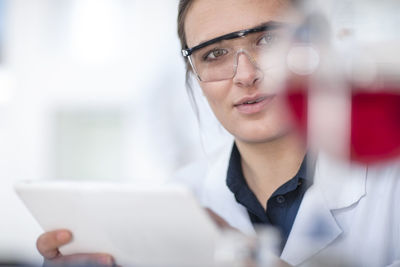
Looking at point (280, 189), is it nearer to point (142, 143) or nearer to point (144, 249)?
point (144, 249)

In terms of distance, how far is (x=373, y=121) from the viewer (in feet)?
1.61


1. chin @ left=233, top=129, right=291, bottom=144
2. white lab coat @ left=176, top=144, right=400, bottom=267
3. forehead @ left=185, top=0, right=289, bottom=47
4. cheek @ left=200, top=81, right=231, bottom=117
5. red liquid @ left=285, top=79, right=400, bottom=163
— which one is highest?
forehead @ left=185, top=0, right=289, bottom=47

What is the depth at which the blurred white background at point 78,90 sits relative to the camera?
1.97 m

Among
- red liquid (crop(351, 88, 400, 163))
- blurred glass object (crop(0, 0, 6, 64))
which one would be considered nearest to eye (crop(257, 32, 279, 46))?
red liquid (crop(351, 88, 400, 163))

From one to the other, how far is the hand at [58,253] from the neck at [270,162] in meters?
0.33

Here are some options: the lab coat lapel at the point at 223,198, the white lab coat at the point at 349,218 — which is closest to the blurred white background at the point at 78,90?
the lab coat lapel at the point at 223,198

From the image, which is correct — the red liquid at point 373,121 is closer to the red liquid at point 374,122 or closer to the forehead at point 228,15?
the red liquid at point 374,122

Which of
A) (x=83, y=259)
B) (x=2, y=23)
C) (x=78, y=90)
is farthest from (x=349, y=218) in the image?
(x=2, y=23)

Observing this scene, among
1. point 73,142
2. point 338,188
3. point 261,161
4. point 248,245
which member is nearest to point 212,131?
point 261,161

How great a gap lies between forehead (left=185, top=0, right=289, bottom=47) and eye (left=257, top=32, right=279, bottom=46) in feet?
0.09

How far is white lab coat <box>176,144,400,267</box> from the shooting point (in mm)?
756

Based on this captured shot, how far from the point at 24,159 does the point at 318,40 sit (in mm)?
1757

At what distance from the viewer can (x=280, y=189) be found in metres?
0.83

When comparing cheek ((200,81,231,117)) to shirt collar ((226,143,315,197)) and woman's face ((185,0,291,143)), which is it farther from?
shirt collar ((226,143,315,197))
